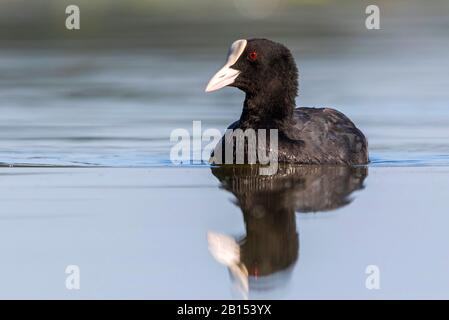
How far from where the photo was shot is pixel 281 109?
37.8 feet

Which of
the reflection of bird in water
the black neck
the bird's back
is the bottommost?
the reflection of bird in water

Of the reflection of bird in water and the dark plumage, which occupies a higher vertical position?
the dark plumage

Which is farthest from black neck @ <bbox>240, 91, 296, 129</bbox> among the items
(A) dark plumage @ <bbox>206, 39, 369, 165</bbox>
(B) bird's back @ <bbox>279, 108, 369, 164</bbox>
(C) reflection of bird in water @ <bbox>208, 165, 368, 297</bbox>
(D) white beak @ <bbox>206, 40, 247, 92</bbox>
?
(C) reflection of bird in water @ <bbox>208, 165, 368, 297</bbox>

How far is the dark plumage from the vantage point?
1125 centimetres

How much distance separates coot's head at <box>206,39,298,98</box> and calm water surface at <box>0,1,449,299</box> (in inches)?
33.7

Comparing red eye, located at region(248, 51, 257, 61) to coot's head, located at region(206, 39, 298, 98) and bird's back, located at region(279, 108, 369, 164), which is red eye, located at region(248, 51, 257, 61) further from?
bird's back, located at region(279, 108, 369, 164)

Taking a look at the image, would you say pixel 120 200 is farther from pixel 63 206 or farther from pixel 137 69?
pixel 137 69

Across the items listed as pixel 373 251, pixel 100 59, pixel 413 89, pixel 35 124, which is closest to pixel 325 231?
pixel 373 251

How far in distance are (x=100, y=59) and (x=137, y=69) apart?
1.82m

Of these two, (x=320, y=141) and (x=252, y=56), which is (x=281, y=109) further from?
(x=252, y=56)

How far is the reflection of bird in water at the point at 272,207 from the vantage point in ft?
24.3

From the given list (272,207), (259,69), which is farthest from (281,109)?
(272,207)

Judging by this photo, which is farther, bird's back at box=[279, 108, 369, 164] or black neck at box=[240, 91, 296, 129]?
black neck at box=[240, 91, 296, 129]

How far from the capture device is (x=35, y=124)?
14.0 meters
